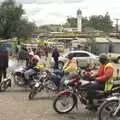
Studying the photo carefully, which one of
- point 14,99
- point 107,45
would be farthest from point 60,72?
point 107,45

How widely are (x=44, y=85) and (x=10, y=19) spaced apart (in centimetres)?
6942

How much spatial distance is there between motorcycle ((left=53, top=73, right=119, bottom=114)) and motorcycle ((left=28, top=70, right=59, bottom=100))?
9.74 ft

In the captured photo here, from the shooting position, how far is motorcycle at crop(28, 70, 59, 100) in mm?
15203

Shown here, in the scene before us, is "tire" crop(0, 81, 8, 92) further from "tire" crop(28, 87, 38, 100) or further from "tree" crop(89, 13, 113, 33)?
"tree" crop(89, 13, 113, 33)

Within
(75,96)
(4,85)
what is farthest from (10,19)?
(75,96)

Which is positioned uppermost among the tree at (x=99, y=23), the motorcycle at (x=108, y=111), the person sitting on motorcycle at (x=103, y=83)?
the person sitting on motorcycle at (x=103, y=83)

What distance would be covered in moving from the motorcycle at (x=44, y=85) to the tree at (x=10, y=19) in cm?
6768

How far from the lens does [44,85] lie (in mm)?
15359

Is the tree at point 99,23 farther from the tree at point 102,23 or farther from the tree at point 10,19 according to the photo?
the tree at point 10,19

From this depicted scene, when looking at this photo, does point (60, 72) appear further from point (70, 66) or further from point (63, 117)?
point (63, 117)

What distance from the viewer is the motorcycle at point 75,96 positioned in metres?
11.7

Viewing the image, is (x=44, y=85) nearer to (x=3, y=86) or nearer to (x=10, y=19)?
(x=3, y=86)

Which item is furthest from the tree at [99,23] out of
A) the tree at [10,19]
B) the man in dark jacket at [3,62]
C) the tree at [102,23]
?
the man in dark jacket at [3,62]

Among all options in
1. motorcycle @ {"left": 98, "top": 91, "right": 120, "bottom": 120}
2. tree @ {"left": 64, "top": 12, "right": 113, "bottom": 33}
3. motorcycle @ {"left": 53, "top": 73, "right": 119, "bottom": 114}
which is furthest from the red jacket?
tree @ {"left": 64, "top": 12, "right": 113, "bottom": 33}
